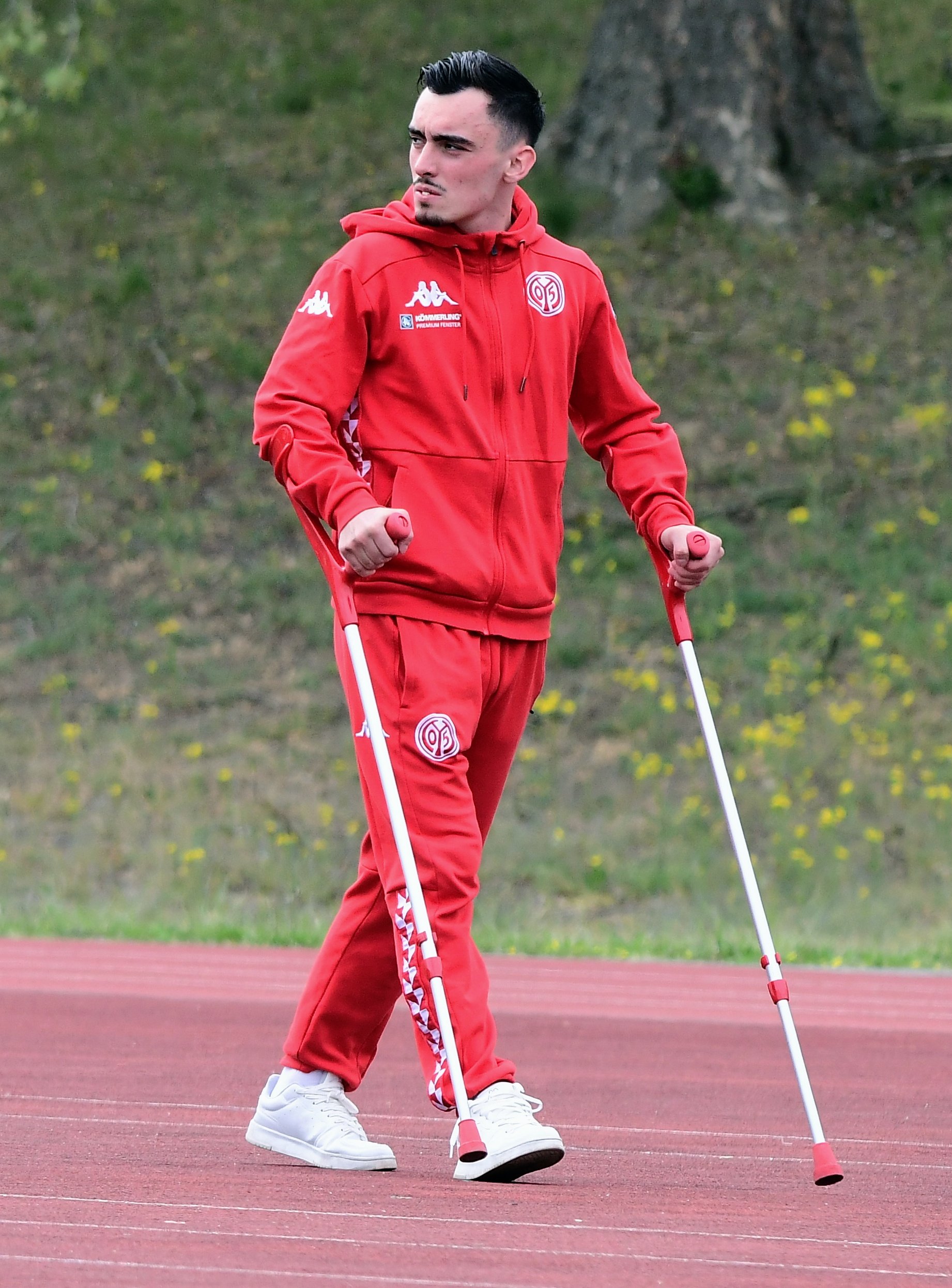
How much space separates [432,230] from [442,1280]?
2.10m

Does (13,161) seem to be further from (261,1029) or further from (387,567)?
(387,567)

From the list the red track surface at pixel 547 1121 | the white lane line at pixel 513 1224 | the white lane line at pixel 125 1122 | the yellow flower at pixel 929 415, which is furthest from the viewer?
the yellow flower at pixel 929 415

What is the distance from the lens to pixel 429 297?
14.2 feet

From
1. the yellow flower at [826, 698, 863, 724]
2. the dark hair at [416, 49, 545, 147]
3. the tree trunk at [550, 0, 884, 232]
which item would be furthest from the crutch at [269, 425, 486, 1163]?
the tree trunk at [550, 0, 884, 232]

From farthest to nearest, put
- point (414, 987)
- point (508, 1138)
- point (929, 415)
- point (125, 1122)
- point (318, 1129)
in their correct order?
point (929, 415), point (125, 1122), point (318, 1129), point (414, 987), point (508, 1138)

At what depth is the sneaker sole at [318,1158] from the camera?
439 cm

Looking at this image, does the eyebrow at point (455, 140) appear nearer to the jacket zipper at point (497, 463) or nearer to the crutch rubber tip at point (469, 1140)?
the jacket zipper at point (497, 463)

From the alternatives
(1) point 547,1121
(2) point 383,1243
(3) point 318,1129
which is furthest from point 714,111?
(2) point 383,1243

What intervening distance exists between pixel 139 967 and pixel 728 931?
2.88 m

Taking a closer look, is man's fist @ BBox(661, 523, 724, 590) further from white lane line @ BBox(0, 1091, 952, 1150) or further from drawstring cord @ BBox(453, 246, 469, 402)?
white lane line @ BBox(0, 1091, 952, 1150)

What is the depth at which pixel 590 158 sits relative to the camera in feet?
57.8

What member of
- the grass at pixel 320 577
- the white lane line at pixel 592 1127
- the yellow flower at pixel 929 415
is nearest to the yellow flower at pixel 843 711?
the grass at pixel 320 577

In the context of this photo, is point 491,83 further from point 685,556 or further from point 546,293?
point 685,556

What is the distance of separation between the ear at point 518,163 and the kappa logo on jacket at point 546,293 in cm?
20
